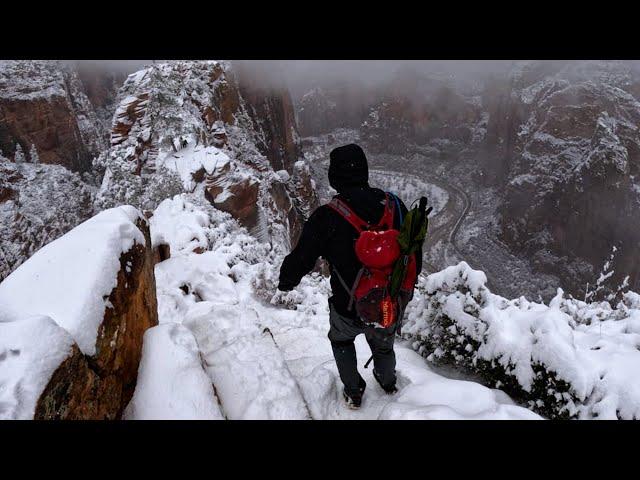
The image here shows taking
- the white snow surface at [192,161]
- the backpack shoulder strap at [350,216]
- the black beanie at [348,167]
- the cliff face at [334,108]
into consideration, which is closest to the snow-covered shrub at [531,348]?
the backpack shoulder strap at [350,216]

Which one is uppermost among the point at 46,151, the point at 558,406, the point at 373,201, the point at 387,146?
the point at 373,201

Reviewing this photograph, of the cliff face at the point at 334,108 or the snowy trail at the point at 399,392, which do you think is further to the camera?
the cliff face at the point at 334,108

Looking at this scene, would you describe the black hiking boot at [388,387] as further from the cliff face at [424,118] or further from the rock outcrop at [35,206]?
the cliff face at [424,118]

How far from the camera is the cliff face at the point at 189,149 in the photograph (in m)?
13.0

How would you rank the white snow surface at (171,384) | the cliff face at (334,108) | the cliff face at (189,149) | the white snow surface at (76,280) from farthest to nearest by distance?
the cliff face at (334,108) → the cliff face at (189,149) → the white snow surface at (171,384) → the white snow surface at (76,280)

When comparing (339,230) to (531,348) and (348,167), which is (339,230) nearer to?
(348,167)

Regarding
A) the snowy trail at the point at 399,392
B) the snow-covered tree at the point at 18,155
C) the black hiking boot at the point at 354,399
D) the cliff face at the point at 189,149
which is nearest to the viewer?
the snowy trail at the point at 399,392

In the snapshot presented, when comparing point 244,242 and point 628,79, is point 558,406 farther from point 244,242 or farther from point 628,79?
point 628,79

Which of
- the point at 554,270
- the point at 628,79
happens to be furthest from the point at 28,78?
the point at 628,79

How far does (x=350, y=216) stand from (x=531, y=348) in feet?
6.63

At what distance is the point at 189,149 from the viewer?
47.9ft

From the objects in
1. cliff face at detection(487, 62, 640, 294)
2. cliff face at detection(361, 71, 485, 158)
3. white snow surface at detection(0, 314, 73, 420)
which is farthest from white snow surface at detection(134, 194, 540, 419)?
cliff face at detection(361, 71, 485, 158)

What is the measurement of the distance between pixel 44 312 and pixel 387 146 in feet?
243

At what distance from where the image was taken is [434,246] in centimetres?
4306
